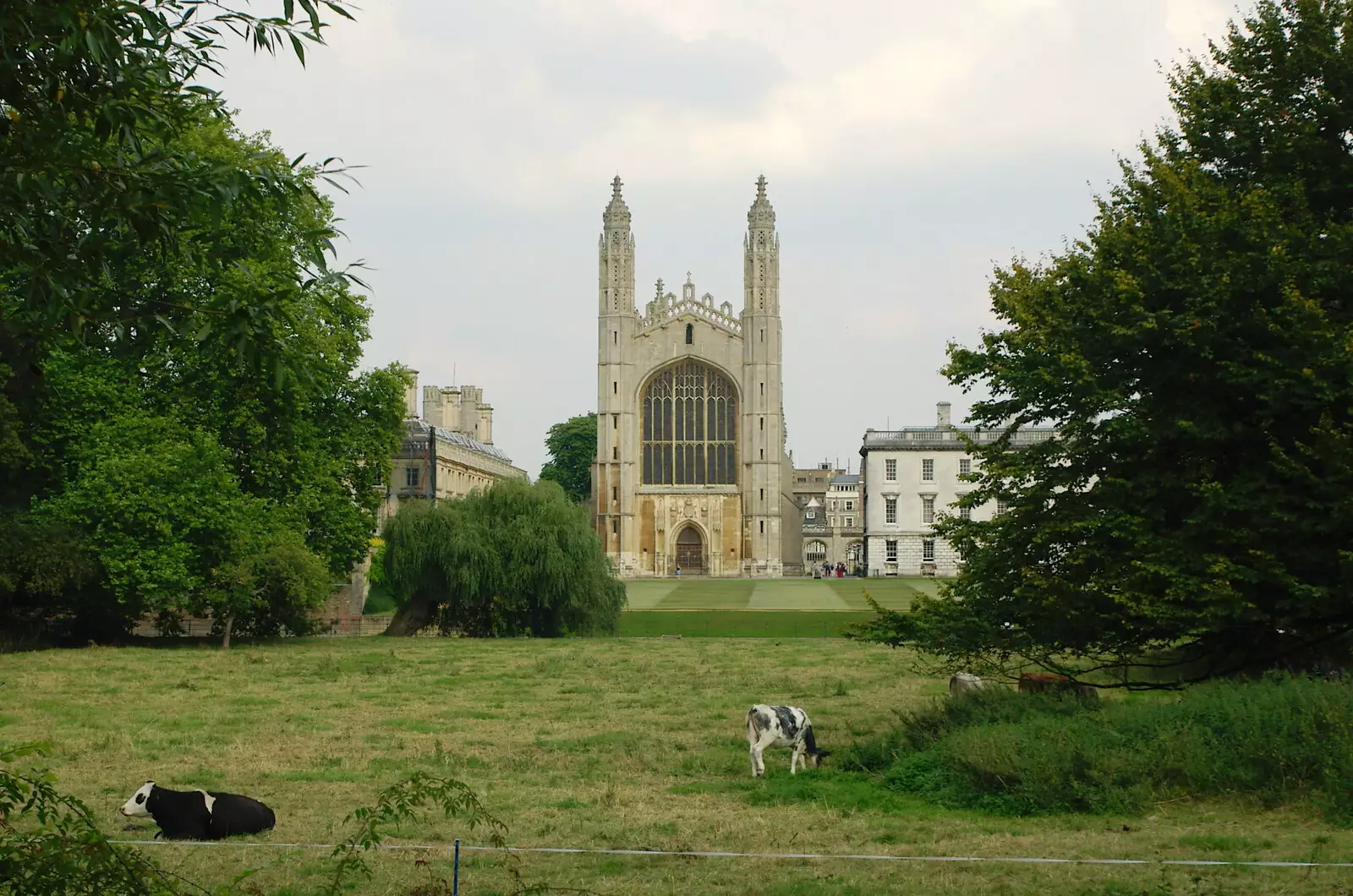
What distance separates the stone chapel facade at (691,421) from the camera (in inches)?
3273

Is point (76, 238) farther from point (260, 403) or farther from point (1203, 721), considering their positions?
point (260, 403)

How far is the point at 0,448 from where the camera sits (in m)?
27.6

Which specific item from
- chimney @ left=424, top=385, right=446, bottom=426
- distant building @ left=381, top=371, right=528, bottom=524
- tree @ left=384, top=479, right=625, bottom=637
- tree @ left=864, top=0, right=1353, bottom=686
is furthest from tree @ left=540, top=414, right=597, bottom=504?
tree @ left=864, top=0, right=1353, bottom=686

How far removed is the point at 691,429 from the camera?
278 ft

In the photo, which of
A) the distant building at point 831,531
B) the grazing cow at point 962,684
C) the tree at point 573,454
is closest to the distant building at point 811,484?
the distant building at point 831,531

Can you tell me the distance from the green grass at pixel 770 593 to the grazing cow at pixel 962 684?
75.7 feet

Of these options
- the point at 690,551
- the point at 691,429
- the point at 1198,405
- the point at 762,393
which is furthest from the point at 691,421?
the point at 1198,405

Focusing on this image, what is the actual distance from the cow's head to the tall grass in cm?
640

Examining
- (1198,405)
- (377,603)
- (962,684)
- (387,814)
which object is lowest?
(387,814)

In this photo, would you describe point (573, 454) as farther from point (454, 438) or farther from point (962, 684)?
point (962, 684)

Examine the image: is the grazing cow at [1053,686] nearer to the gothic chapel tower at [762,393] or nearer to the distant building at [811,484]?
the gothic chapel tower at [762,393]

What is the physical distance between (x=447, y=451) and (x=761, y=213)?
2477cm

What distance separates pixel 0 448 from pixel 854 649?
18588 millimetres

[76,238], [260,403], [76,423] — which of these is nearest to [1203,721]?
[76,238]
